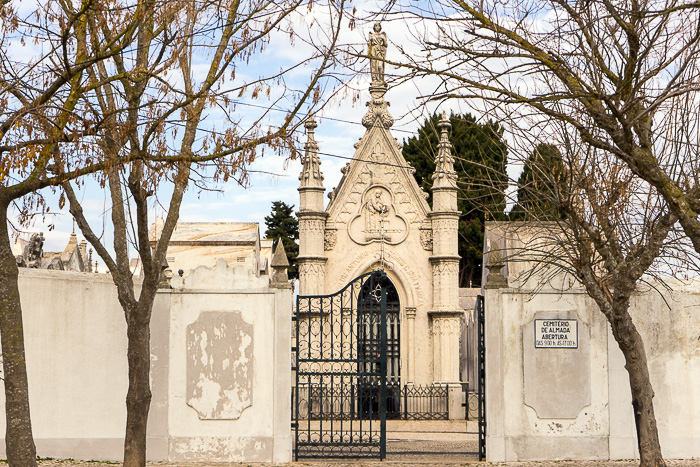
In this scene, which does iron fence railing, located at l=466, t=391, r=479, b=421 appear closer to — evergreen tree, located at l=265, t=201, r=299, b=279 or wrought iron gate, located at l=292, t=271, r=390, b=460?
wrought iron gate, located at l=292, t=271, r=390, b=460

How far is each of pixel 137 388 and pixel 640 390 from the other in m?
6.86

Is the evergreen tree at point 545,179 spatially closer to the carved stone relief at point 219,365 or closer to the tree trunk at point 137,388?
→ the carved stone relief at point 219,365

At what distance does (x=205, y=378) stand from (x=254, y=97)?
5.84m

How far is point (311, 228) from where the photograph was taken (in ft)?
81.1

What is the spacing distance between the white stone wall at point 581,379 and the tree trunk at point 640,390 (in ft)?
5.52

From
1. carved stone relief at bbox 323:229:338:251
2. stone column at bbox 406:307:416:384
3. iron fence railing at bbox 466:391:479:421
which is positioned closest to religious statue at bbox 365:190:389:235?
carved stone relief at bbox 323:229:338:251

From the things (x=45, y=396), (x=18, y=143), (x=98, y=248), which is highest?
(x=18, y=143)

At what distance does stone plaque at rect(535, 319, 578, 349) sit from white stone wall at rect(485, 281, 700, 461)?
8cm

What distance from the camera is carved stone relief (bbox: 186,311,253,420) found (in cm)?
1380

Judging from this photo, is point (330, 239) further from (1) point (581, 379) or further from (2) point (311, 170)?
(1) point (581, 379)

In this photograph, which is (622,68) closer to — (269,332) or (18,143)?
(18,143)

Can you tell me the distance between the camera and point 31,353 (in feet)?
45.0

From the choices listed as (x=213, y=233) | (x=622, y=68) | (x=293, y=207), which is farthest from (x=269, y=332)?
(x=293, y=207)

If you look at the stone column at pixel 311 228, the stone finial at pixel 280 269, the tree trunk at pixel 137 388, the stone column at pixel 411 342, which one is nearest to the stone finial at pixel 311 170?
the stone column at pixel 311 228
